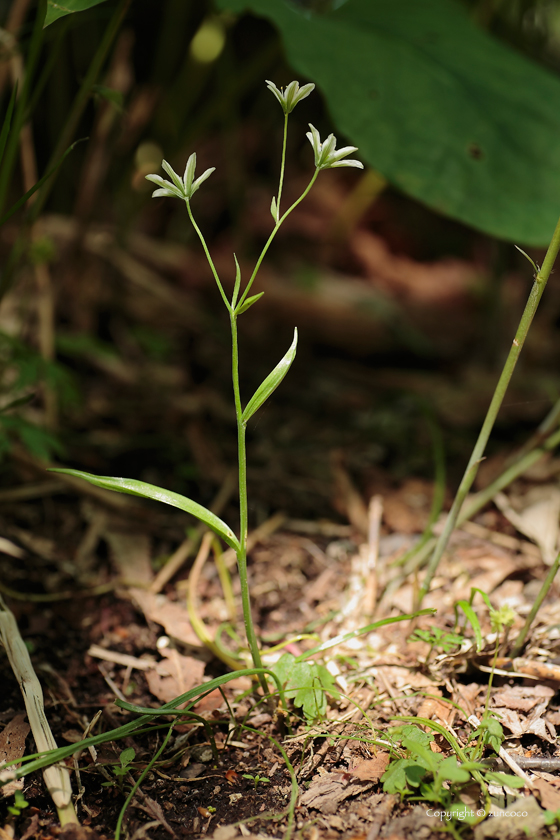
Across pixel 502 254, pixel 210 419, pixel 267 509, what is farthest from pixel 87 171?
pixel 502 254

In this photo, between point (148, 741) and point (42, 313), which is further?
point (42, 313)

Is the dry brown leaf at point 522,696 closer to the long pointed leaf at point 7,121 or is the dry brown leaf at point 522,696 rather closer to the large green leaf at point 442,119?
the large green leaf at point 442,119

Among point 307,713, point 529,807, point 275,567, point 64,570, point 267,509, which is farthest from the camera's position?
point 267,509

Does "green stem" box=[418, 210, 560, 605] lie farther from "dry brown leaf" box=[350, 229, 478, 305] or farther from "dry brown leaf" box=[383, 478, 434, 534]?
"dry brown leaf" box=[350, 229, 478, 305]

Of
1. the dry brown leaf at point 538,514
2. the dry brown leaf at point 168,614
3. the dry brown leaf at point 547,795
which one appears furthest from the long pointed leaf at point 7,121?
the dry brown leaf at point 538,514

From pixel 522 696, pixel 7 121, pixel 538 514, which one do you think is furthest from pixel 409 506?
pixel 7 121

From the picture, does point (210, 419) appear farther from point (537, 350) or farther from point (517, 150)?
point (537, 350)

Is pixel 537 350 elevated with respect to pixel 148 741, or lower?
elevated

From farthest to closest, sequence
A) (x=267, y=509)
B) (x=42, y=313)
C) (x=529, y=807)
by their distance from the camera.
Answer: (x=42, y=313)
(x=267, y=509)
(x=529, y=807)
